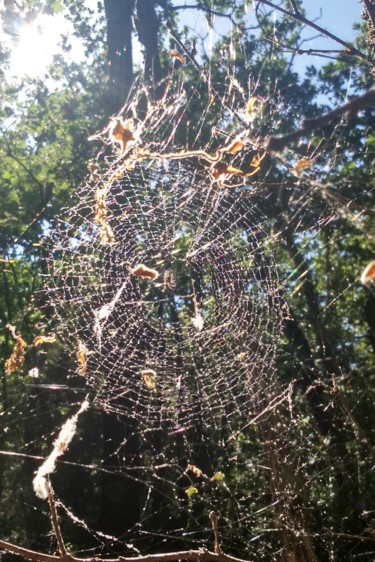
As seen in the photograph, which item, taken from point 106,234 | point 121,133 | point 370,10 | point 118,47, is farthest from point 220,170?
Answer: point 118,47

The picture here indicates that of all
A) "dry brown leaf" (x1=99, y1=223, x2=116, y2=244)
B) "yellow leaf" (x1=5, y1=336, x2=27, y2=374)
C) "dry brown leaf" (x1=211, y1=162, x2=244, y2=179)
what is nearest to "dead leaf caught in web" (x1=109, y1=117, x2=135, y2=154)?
"dry brown leaf" (x1=211, y1=162, x2=244, y2=179)

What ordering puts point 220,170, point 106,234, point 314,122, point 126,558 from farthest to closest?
point 106,234 < point 220,170 < point 126,558 < point 314,122

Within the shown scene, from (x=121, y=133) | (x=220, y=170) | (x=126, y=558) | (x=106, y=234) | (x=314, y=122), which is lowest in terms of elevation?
(x=126, y=558)

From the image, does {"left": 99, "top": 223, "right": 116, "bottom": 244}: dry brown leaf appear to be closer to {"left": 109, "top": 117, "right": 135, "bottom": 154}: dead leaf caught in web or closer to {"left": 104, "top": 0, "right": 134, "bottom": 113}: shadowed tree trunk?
{"left": 109, "top": 117, "right": 135, "bottom": 154}: dead leaf caught in web

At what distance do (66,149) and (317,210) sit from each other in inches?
244

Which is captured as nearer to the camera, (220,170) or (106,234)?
(220,170)

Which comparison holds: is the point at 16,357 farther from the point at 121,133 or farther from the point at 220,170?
the point at 220,170

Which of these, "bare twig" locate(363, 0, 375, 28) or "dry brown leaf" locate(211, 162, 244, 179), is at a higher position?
"bare twig" locate(363, 0, 375, 28)

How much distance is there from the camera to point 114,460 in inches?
333

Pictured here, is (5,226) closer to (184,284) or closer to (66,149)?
(66,149)

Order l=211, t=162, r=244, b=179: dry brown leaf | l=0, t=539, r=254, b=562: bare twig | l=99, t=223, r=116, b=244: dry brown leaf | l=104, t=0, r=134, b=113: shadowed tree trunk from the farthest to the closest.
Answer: l=104, t=0, r=134, b=113: shadowed tree trunk → l=99, t=223, r=116, b=244: dry brown leaf → l=211, t=162, r=244, b=179: dry brown leaf → l=0, t=539, r=254, b=562: bare twig

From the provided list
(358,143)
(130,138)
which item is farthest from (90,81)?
(130,138)

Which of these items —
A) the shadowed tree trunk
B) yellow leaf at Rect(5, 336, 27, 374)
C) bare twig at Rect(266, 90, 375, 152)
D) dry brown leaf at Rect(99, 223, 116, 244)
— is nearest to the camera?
bare twig at Rect(266, 90, 375, 152)

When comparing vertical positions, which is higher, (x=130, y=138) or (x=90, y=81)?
(x=90, y=81)
